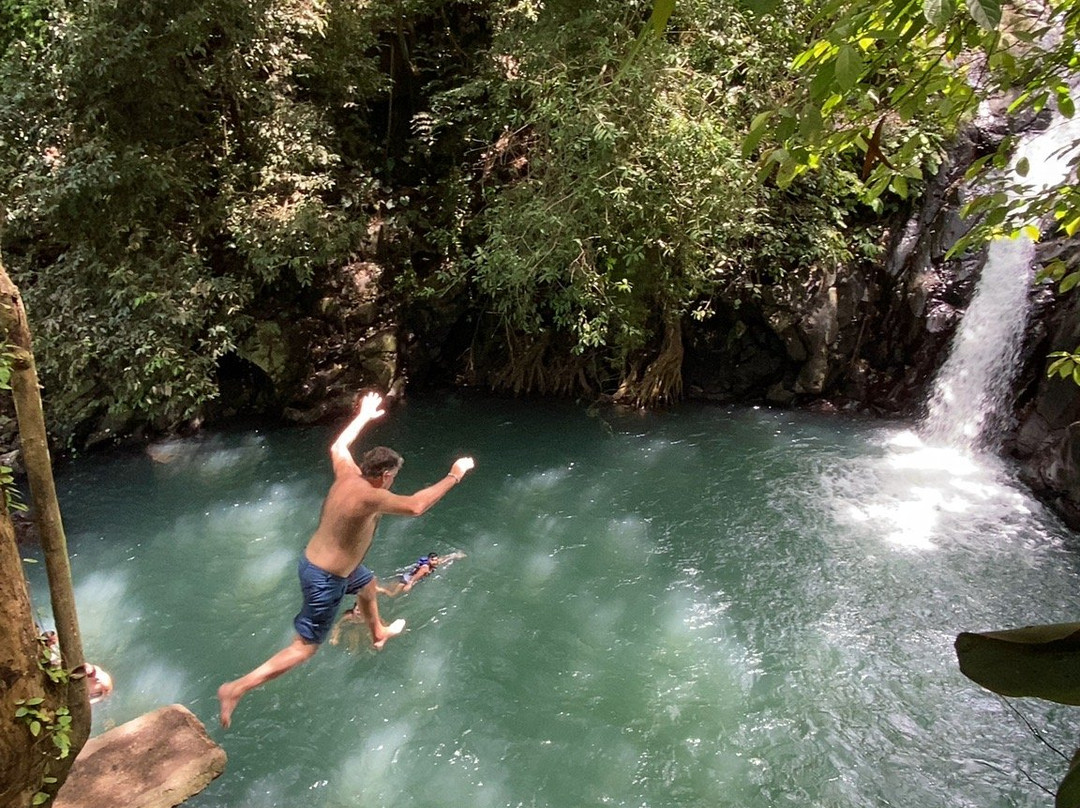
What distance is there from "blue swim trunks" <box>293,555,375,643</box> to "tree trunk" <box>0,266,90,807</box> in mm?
1450

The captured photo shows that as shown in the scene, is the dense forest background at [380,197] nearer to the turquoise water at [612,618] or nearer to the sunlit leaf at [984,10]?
the turquoise water at [612,618]

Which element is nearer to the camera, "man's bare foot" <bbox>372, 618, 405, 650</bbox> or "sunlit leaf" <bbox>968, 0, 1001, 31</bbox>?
"sunlit leaf" <bbox>968, 0, 1001, 31</bbox>

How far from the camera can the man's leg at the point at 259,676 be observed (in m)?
3.64

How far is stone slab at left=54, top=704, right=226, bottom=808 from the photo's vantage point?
3.14 m

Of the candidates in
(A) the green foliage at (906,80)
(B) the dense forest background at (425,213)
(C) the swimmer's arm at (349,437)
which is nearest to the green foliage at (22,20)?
(B) the dense forest background at (425,213)

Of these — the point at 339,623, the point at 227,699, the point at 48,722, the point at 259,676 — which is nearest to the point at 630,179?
the point at 339,623

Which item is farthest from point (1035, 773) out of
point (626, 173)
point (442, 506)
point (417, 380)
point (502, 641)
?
point (417, 380)

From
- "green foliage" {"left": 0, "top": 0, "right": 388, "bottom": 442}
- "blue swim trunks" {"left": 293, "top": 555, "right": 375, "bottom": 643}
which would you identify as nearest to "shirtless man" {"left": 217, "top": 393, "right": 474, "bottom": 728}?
"blue swim trunks" {"left": 293, "top": 555, "right": 375, "bottom": 643}

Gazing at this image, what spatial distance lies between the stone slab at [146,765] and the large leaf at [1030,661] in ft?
11.6

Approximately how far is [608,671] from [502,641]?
736 mm

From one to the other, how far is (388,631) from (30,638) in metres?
2.60

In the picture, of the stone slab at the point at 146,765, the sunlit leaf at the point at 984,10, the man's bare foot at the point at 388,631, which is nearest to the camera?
the sunlit leaf at the point at 984,10

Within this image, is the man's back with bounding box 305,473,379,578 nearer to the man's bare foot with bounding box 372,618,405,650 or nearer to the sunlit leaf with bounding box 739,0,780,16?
the man's bare foot with bounding box 372,618,405,650

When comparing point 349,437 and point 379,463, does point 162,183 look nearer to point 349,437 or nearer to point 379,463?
point 349,437
